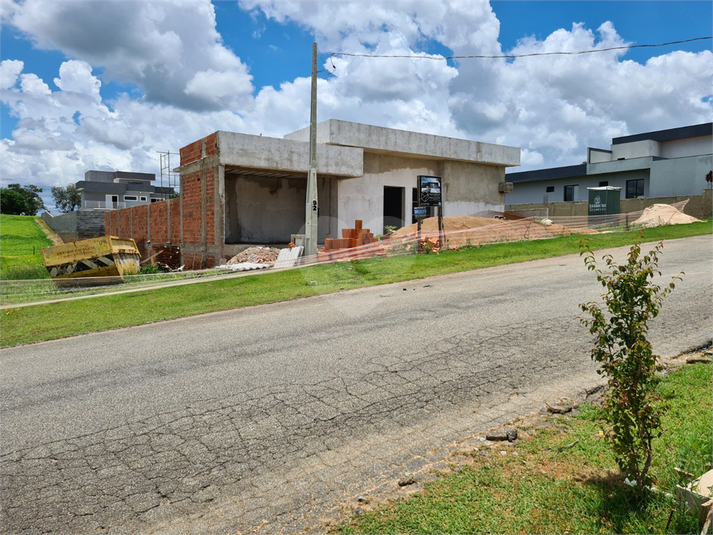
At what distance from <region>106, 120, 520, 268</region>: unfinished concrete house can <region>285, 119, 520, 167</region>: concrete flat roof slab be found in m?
0.05

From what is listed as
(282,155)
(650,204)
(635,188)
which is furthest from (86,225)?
(635,188)

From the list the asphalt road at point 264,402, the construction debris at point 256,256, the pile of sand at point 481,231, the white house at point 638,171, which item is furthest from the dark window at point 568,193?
the asphalt road at point 264,402

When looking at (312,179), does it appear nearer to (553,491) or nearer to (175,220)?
(175,220)

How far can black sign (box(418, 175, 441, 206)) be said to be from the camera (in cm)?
1858

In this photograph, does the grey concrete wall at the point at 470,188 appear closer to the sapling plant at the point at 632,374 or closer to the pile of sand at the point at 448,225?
the pile of sand at the point at 448,225

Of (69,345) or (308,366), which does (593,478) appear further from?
(69,345)

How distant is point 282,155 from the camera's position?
2167 centimetres

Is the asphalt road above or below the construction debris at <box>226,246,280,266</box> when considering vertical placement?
below

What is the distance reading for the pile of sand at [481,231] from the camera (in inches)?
805

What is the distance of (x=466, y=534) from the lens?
2.98 meters

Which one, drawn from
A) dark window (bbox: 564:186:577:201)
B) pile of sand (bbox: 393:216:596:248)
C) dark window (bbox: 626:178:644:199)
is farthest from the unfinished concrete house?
dark window (bbox: 564:186:577:201)

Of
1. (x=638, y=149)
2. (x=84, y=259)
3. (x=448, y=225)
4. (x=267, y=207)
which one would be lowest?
(x=84, y=259)

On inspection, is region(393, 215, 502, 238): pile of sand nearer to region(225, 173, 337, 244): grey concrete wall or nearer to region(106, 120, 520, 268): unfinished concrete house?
region(106, 120, 520, 268): unfinished concrete house

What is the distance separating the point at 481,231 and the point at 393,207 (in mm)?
8418
